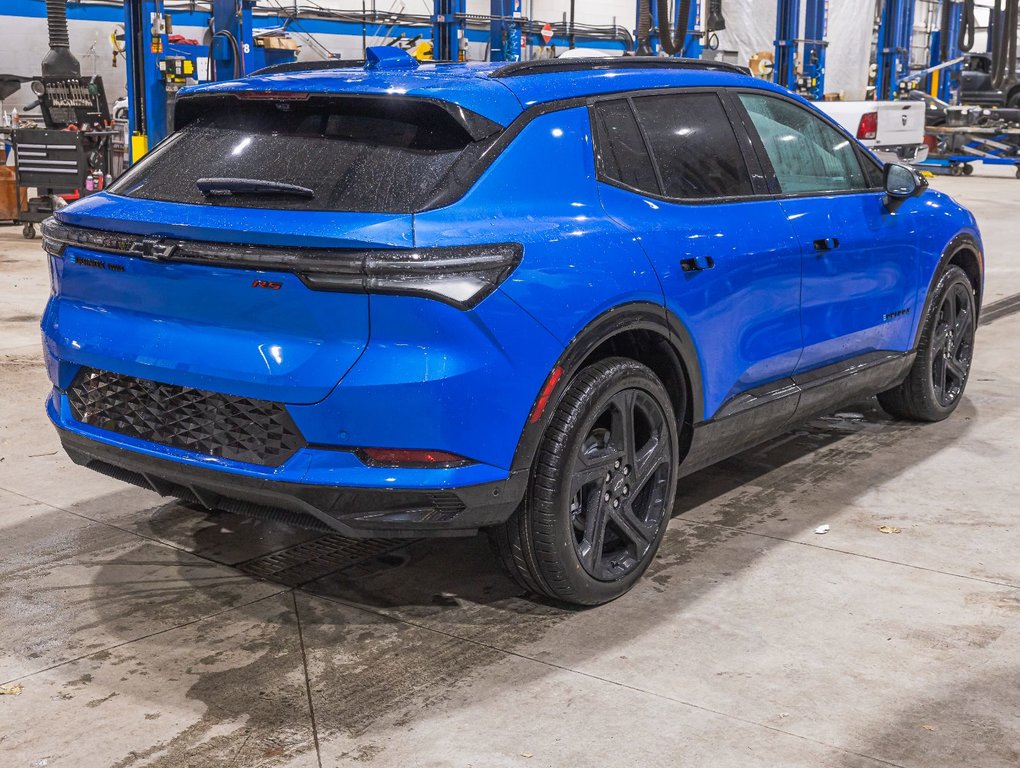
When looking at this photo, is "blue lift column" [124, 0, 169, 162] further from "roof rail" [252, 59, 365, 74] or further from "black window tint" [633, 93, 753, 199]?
"black window tint" [633, 93, 753, 199]

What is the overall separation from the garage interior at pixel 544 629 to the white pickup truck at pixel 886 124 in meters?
12.4

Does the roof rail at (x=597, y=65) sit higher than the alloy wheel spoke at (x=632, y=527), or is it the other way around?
the roof rail at (x=597, y=65)

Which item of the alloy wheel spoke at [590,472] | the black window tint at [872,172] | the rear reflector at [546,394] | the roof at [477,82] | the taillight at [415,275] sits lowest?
the alloy wheel spoke at [590,472]

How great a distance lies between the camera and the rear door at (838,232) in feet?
15.0

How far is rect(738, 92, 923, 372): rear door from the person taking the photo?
4.57 m

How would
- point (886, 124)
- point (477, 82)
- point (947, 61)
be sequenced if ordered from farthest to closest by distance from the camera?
point (947, 61) → point (886, 124) → point (477, 82)

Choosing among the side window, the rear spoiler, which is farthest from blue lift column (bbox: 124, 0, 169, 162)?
the rear spoiler

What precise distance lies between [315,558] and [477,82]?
175 cm

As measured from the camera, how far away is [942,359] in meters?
5.95

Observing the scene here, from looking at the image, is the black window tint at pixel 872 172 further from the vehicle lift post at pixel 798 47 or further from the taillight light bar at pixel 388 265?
the vehicle lift post at pixel 798 47

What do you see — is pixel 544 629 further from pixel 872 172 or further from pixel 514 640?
pixel 872 172

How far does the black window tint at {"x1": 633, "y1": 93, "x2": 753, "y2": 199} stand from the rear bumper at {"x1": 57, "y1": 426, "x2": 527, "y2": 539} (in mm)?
1301

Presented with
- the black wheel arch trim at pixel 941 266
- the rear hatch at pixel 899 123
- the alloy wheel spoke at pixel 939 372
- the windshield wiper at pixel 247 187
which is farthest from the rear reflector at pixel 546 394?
the rear hatch at pixel 899 123

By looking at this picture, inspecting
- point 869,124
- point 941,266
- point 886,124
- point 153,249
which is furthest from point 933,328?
point 886,124
